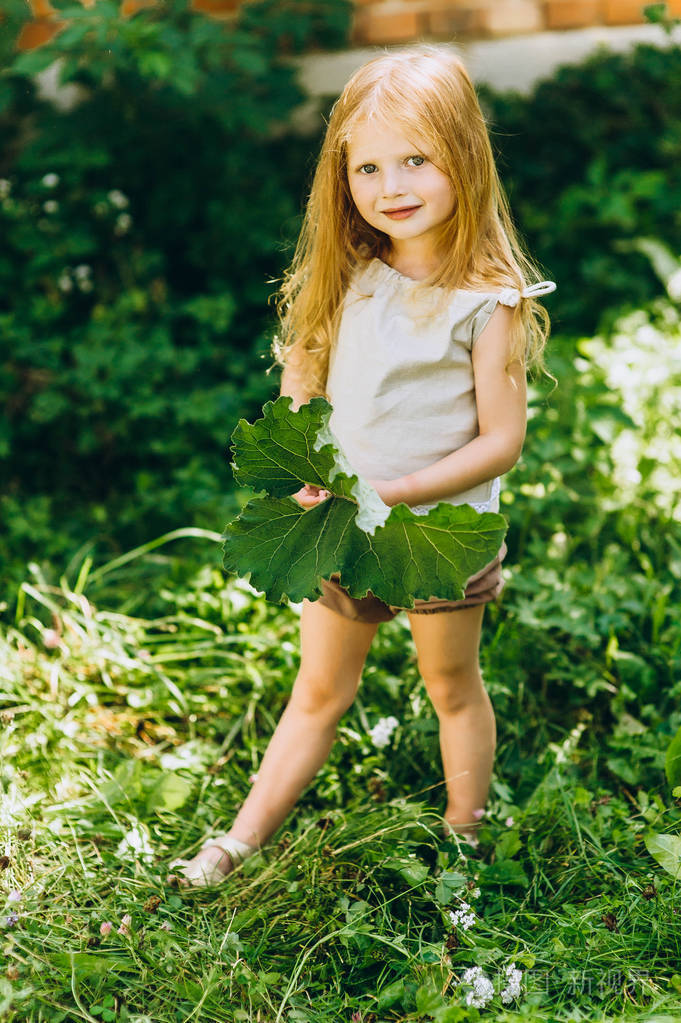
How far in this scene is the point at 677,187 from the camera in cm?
417

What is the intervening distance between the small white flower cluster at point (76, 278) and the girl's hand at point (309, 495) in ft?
7.71

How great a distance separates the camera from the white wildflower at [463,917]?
179 cm

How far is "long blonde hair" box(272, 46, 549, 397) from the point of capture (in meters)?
1.67

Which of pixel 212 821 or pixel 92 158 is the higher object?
pixel 92 158

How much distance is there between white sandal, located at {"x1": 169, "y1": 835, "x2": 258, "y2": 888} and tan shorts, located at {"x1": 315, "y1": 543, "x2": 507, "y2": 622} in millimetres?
543

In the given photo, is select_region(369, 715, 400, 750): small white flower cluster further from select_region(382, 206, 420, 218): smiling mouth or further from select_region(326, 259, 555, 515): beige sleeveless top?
select_region(382, 206, 420, 218): smiling mouth

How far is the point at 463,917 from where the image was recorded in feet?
5.88

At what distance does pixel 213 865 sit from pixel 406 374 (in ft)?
3.41

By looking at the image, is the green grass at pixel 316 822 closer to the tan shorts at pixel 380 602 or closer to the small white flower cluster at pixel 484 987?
the small white flower cluster at pixel 484 987

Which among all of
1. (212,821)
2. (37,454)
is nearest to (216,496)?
(37,454)

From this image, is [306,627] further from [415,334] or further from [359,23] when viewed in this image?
[359,23]

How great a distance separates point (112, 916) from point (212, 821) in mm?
395

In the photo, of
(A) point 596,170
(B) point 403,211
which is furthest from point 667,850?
(A) point 596,170

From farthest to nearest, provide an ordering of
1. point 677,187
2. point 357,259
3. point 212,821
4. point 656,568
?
1. point 677,187
2. point 656,568
3. point 212,821
4. point 357,259
